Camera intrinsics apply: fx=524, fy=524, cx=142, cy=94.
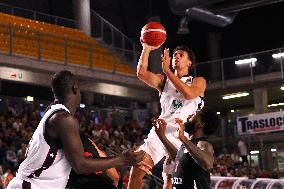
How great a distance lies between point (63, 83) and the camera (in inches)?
147

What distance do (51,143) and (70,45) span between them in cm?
1633

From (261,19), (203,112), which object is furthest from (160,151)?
(261,19)

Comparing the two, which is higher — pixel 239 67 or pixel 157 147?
pixel 239 67

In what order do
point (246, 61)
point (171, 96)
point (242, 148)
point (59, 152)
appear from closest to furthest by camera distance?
point (59, 152) → point (171, 96) → point (242, 148) → point (246, 61)

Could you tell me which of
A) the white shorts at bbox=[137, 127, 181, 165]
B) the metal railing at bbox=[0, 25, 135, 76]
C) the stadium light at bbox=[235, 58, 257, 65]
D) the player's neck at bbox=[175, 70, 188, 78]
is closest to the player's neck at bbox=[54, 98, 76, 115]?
the white shorts at bbox=[137, 127, 181, 165]

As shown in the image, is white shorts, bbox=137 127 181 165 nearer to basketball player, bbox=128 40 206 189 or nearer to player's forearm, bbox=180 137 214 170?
basketball player, bbox=128 40 206 189

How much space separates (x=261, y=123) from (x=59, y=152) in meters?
17.5

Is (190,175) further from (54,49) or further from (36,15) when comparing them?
(36,15)

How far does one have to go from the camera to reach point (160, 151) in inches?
228

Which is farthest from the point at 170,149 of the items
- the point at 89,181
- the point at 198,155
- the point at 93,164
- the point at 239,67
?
the point at 239,67

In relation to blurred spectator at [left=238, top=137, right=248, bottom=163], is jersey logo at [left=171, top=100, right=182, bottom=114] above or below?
below

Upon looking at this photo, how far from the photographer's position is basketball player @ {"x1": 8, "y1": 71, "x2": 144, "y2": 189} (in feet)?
11.6

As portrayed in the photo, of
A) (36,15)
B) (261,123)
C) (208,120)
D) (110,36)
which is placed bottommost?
(208,120)

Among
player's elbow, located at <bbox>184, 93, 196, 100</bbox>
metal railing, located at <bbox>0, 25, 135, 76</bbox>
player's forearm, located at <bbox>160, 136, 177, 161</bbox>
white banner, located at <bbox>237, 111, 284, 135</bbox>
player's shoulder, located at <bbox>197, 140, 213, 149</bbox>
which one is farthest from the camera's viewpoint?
white banner, located at <bbox>237, 111, 284, 135</bbox>
